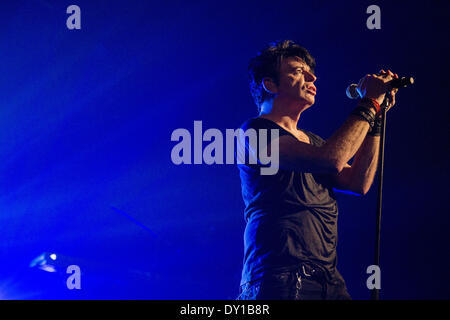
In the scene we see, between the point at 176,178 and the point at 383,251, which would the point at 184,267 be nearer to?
the point at 176,178

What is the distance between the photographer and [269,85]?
213 centimetres

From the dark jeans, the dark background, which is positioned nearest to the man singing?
the dark jeans

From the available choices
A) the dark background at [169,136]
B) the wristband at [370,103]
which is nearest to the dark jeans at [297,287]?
the wristband at [370,103]

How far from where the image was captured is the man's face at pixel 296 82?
205 centimetres

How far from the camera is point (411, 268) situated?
4.36 metres

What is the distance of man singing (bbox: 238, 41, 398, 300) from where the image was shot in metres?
1.68

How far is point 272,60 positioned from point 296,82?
175mm

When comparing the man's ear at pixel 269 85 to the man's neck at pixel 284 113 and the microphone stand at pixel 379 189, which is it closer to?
the man's neck at pixel 284 113

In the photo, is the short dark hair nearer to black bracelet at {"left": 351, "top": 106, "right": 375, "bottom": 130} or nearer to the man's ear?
the man's ear

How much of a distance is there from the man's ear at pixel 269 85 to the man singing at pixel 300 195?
3cm

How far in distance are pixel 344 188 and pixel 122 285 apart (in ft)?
10.4

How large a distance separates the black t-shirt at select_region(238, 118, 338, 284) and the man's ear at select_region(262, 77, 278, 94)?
0.25 m

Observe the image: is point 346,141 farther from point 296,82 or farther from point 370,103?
point 296,82

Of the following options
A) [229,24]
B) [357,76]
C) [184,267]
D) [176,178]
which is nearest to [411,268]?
[357,76]
